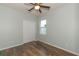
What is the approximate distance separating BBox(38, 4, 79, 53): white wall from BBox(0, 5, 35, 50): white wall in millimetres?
1322

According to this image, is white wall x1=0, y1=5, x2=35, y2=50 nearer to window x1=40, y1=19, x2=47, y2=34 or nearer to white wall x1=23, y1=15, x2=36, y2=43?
white wall x1=23, y1=15, x2=36, y2=43

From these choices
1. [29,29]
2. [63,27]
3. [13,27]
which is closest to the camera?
[63,27]

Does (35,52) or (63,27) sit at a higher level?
(63,27)

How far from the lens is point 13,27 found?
322 centimetres

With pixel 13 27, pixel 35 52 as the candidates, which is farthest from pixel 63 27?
pixel 13 27

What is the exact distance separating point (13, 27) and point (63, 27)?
219cm

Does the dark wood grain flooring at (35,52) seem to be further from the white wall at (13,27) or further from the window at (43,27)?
the window at (43,27)

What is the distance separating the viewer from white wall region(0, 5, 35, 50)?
2824mm

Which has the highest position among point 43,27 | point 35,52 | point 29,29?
point 43,27

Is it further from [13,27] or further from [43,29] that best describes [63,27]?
[13,27]

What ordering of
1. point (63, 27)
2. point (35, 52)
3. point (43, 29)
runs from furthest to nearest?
point (43, 29), point (63, 27), point (35, 52)

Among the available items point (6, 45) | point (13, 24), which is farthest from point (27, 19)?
point (6, 45)

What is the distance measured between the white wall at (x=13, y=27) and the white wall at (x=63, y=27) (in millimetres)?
1322

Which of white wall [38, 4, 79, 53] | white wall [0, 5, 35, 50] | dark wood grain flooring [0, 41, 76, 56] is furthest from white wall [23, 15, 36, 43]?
dark wood grain flooring [0, 41, 76, 56]
